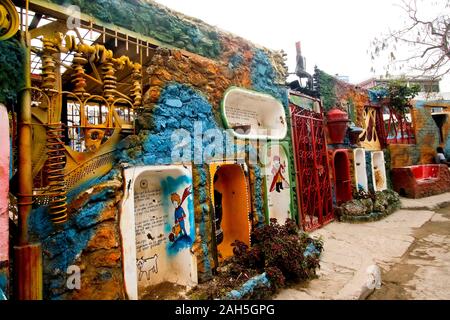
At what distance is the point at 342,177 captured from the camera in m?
9.96

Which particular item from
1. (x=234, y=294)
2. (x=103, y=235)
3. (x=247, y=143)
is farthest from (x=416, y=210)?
(x=103, y=235)

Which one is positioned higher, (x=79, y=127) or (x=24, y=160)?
(x=79, y=127)

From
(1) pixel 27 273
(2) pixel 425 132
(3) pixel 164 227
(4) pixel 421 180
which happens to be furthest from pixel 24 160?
(2) pixel 425 132

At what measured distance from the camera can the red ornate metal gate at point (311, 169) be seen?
7.58 metres

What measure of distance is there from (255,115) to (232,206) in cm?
254

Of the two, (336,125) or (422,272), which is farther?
(336,125)

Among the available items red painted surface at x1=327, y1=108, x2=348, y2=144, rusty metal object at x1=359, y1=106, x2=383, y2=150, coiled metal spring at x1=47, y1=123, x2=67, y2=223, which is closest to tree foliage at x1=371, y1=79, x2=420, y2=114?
rusty metal object at x1=359, y1=106, x2=383, y2=150

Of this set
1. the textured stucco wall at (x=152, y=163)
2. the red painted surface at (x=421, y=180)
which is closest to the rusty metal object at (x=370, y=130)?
the red painted surface at (x=421, y=180)

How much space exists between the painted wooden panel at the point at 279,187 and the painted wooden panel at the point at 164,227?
289 cm

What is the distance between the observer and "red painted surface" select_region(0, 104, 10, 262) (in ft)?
9.02

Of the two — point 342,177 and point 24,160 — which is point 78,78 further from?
point 342,177

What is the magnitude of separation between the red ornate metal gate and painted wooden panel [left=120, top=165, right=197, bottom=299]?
12.6 feet

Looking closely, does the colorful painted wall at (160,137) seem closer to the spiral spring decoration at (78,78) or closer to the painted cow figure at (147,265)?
the painted cow figure at (147,265)

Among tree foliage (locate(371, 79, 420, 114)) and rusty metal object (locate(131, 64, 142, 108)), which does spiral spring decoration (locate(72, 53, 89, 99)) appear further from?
tree foliage (locate(371, 79, 420, 114))
